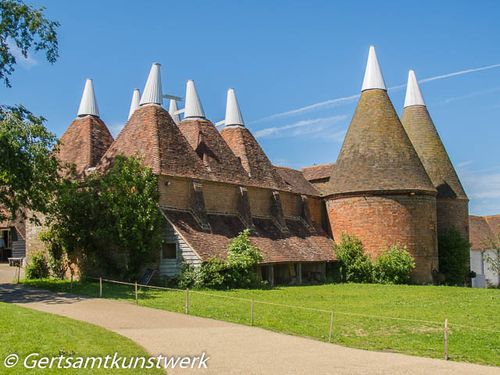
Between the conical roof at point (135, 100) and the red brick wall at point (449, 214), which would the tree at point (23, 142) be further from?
the red brick wall at point (449, 214)

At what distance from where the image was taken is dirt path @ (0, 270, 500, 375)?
11.6m

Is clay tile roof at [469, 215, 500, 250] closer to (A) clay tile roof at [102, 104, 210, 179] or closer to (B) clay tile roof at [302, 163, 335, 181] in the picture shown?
(B) clay tile roof at [302, 163, 335, 181]

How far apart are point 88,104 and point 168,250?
1237 centimetres

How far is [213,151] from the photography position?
3334 cm

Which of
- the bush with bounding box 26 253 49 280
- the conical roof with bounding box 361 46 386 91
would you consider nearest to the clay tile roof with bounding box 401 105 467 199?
the conical roof with bounding box 361 46 386 91

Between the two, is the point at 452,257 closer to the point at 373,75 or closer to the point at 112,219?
the point at 373,75

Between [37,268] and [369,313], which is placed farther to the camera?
[37,268]

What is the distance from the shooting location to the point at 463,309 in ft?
71.4

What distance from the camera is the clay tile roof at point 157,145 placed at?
29.4m

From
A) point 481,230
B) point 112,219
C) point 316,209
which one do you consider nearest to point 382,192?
point 316,209

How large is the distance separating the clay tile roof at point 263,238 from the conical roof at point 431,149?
945 cm

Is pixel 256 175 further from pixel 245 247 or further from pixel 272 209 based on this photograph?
pixel 245 247

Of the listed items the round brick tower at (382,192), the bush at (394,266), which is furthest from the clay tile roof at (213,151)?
the bush at (394,266)

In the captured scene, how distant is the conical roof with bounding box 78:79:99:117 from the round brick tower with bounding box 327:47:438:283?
14912 millimetres
